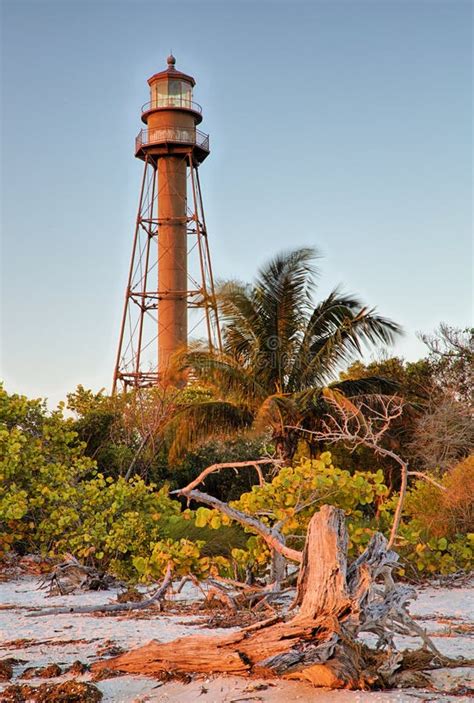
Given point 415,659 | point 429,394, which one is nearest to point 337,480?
point 415,659

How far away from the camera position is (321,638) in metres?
4.92

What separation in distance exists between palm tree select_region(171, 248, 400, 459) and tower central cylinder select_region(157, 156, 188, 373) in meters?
10.9

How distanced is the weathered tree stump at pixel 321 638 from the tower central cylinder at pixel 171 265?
2195 cm

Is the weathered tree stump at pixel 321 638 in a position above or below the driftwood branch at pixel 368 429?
below

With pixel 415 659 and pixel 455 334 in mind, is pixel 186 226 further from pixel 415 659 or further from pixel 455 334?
pixel 415 659

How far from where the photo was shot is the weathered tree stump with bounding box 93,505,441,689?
4.79 m

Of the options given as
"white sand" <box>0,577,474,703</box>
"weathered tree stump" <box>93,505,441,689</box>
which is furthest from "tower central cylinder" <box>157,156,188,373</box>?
"weathered tree stump" <box>93,505,441,689</box>

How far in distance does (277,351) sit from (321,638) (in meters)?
11.4

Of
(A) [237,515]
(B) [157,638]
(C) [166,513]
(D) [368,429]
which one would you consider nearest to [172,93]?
(C) [166,513]

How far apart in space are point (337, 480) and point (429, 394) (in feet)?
39.5

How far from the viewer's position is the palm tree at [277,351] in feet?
52.2

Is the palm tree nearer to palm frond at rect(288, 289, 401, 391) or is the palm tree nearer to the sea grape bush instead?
palm frond at rect(288, 289, 401, 391)

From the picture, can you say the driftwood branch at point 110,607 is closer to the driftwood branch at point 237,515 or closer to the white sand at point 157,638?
the white sand at point 157,638

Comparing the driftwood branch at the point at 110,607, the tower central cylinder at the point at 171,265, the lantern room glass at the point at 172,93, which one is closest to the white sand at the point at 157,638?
the driftwood branch at the point at 110,607
